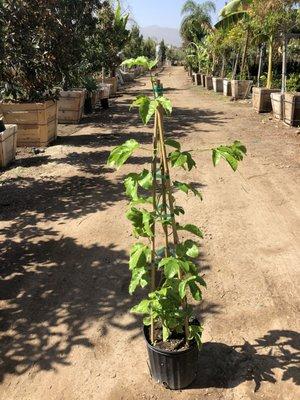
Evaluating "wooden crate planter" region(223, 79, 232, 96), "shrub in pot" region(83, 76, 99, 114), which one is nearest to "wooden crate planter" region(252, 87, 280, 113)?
"wooden crate planter" region(223, 79, 232, 96)

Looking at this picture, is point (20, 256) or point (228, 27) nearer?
point (20, 256)

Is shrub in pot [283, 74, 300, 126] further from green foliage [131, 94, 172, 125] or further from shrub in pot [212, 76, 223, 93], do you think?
shrub in pot [212, 76, 223, 93]

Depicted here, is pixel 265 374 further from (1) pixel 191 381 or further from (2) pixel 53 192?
(2) pixel 53 192

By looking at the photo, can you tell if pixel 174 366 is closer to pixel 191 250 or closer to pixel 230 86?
pixel 191 250

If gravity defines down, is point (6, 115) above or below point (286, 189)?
above

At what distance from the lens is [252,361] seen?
3.62 meters

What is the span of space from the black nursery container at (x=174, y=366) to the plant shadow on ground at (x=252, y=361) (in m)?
0.16

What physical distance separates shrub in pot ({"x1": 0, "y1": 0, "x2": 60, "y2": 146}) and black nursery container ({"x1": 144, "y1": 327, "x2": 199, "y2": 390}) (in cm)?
855

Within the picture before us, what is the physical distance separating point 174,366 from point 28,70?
941 cm

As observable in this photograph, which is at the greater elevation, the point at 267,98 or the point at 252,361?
the point at 267,98

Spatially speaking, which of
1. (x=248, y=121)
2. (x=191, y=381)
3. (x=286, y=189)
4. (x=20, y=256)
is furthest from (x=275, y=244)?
(x=248, y=121)

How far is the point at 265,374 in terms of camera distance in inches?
137

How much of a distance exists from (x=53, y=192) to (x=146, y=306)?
17.2ft

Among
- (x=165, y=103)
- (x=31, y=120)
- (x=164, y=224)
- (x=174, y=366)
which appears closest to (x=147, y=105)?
(x=165, y=103)
